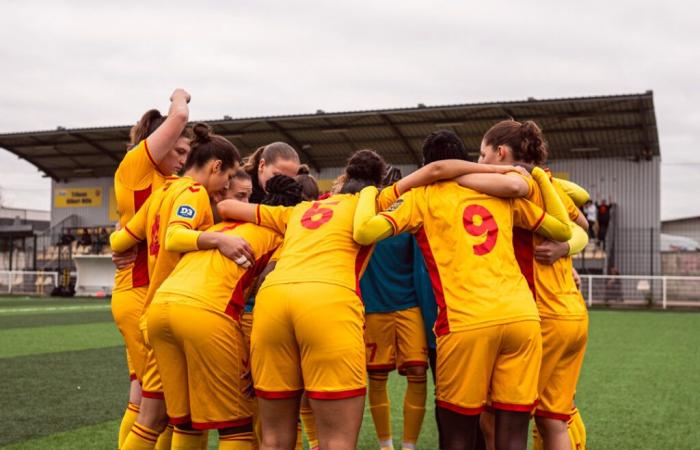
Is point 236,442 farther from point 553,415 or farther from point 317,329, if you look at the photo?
point 553,415

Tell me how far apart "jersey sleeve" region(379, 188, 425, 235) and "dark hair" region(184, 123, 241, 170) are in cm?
94

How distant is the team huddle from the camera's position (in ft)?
10.4

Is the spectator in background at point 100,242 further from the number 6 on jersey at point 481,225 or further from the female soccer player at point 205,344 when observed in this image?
the number 6 on jersey at point 481,225

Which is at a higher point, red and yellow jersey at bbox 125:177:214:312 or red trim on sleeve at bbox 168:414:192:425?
red and yellow jersey at bbox 125:177:214:312

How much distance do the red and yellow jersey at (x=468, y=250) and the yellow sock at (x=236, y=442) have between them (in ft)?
3.32

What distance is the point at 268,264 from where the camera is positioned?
3.71 metres

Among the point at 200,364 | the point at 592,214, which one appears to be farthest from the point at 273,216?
the point at 592,214

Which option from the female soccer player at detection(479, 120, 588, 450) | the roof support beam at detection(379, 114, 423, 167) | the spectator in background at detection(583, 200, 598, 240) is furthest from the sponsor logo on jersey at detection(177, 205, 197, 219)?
the spectator in background at detection(583, 200, 598, 240)

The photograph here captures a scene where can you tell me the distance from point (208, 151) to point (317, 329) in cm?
123

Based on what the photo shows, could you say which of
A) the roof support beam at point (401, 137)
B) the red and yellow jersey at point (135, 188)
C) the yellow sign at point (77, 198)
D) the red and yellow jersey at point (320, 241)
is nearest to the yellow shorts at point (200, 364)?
the red and yellow jersey at point (320, 241)

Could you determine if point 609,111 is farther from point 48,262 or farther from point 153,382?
point 48,262

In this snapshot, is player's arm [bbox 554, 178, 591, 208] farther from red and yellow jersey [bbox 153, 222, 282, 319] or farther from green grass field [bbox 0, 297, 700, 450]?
green grass field [bbox 0, 297, 700, 450]

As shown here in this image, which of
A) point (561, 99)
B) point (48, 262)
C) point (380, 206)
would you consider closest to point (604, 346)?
point (380, 206)

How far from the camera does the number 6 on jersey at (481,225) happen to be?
3.24 m
